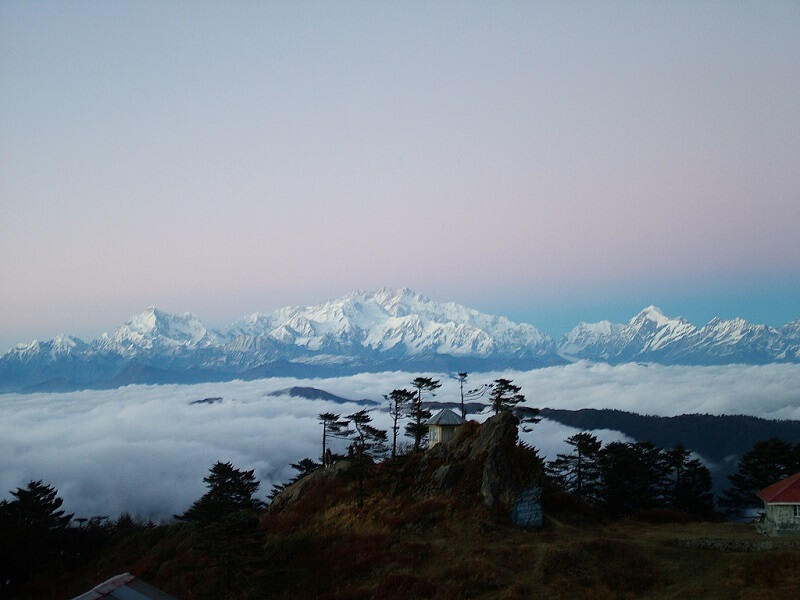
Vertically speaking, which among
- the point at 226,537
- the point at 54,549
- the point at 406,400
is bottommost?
the point at 54,549

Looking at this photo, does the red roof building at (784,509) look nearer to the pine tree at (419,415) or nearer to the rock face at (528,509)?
the rock face at (528,509)

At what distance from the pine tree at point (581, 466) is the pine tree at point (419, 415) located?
14846 mm

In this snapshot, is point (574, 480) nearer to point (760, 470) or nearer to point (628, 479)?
point (628, 479)

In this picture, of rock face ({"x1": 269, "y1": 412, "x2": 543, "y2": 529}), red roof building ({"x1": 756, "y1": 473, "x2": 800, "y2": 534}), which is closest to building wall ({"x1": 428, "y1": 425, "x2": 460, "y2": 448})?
rock face ({"x1": 269, "y1": 412, "x2": 543, "y2": 529})

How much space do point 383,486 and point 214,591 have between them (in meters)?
15.5

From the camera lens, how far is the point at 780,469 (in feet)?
198

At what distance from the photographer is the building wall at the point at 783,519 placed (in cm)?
3441

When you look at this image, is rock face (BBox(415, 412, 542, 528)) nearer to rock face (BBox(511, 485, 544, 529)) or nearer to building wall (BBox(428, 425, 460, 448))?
rock face (BBox(511, 485, 544, 529))

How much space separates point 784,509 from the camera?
34844 mm

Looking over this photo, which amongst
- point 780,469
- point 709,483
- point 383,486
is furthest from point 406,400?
point 780,469

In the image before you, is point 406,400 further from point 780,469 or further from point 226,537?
point 780,469

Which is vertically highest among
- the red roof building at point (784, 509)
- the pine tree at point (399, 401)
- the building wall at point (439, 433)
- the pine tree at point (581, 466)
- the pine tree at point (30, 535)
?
the pine tree at point (399, 401)

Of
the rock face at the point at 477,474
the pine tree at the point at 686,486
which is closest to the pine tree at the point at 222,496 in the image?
the rock face at the point at 477,474

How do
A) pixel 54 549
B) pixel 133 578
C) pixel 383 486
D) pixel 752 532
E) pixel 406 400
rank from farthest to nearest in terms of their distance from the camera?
pixel 406 400 → pixel 54 549 → pixel 383 486 → pixel 752 532 → pixel 133 578
